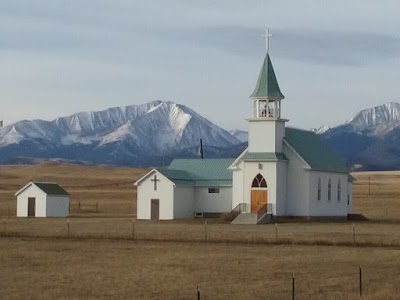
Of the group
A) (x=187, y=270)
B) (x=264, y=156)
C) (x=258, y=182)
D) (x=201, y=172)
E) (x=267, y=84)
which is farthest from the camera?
(x=201, y=172)

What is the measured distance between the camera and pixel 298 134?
83750 mm

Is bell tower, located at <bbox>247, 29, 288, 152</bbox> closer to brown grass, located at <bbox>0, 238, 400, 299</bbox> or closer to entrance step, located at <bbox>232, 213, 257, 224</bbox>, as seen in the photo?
entrance step, located at <bbox>232, 213, 257, 224</bbox>

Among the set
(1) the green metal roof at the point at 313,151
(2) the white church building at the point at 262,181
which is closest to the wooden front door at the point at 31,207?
(2) the white church building at the point at 262,181

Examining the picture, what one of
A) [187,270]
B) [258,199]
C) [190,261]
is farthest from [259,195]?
[187,270]

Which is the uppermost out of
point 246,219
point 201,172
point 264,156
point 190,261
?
point 264,156

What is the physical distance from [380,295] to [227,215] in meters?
47.5

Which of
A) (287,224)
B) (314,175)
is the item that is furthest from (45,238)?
(314,175)

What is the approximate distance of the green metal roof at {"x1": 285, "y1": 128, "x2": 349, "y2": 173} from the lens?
7912 centimetres

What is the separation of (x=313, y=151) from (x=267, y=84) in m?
6.99

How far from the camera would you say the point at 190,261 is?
42.3m

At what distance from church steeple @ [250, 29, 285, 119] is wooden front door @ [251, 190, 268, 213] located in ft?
18.3

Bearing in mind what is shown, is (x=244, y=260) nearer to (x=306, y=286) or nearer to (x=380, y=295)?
(x=306, y=286)

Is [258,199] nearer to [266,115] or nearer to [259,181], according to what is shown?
[259,181]

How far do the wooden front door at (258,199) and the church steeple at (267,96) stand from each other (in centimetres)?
558
